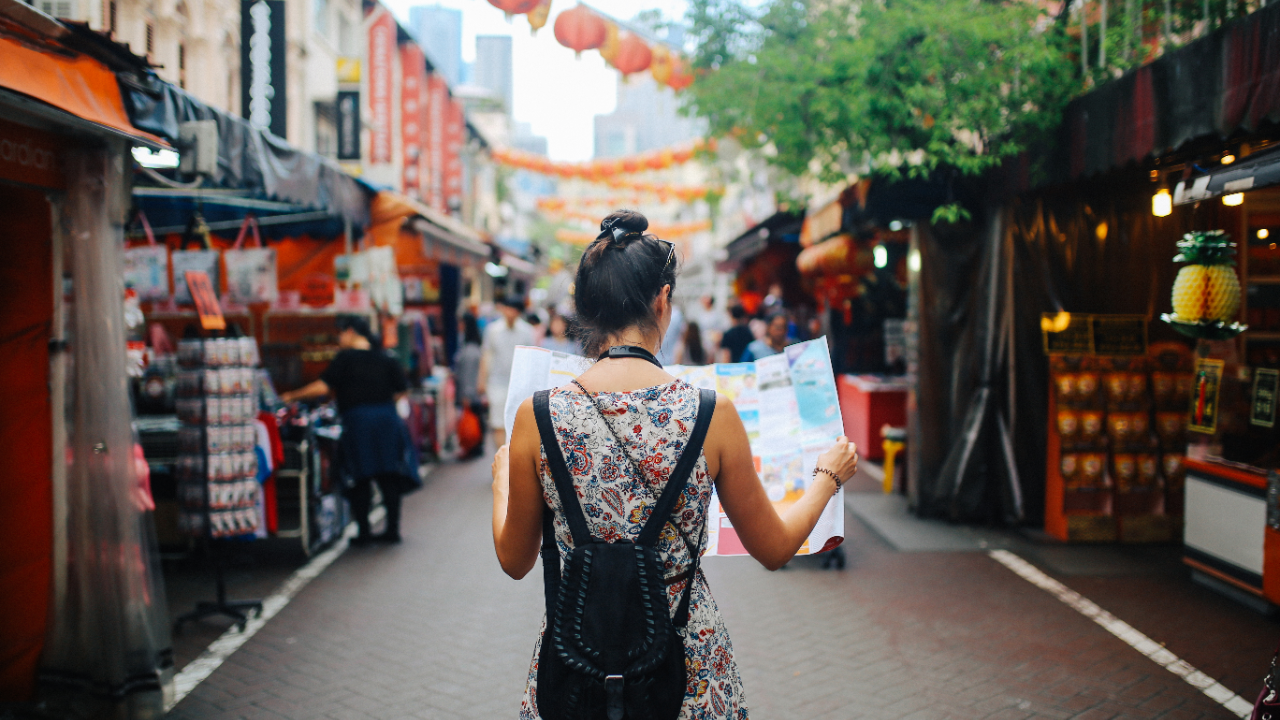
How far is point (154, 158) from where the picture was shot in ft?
15.3

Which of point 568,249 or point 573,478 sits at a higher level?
point 568,249

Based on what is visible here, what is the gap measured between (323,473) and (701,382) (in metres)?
5.83

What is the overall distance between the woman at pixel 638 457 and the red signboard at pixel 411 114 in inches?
726

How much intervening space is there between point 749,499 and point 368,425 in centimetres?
593

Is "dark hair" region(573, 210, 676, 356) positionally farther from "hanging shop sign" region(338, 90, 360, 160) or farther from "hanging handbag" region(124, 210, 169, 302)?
"hanging shop sign" region(338, 90, 360, 160)

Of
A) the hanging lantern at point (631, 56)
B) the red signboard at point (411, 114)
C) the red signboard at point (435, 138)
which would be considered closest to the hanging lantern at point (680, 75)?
the hanging lantern at point (631, 56)

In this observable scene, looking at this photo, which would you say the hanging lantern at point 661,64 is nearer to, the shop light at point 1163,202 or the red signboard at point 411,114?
the shop light at point 1163,202

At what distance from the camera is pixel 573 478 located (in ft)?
5.97

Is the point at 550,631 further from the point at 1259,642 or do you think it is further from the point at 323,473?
the point at 323,473

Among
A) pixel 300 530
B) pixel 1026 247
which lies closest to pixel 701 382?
pixel 300 530

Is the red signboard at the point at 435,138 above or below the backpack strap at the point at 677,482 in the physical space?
above

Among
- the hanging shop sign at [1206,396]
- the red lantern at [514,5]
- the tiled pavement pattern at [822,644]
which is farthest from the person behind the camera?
the red lantern at [514,5]

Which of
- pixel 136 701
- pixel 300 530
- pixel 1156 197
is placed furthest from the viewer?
pixel 300 530

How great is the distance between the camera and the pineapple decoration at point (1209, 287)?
5.09 m
